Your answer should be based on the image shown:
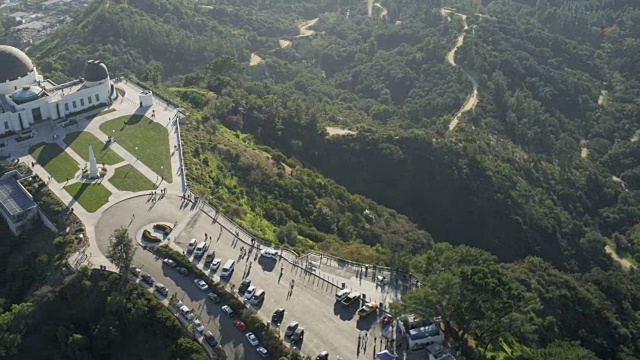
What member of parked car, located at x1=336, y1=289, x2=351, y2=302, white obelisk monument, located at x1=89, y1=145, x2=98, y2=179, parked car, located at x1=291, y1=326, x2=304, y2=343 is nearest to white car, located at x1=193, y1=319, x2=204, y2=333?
parked car, located at x1=291, y1=326, x2=304, y2=343

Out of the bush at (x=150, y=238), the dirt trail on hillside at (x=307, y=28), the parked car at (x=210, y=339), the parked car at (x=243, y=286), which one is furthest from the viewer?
the dirt trail on hillside at (x=307, y=28)

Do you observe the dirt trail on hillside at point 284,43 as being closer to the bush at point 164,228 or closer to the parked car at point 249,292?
the bush at point 164,228

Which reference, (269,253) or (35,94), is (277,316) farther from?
(35,94)

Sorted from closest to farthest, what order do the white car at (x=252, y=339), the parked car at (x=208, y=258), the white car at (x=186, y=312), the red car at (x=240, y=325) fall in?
the white car at (x=252, y=339)
the red car at (x=240, y=325)
the white car at (x=186, y=312)
the parked car at (x=208, y=258)

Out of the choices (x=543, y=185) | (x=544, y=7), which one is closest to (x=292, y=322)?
(x=543, y=185)

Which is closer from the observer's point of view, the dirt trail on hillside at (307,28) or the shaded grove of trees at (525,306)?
the shaded grove of trees at (525,306)

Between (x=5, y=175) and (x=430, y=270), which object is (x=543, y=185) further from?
(x=5, y=175)

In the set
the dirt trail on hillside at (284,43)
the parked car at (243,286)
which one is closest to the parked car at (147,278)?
the parked car at (243,286)

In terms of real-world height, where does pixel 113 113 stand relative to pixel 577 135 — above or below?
above
